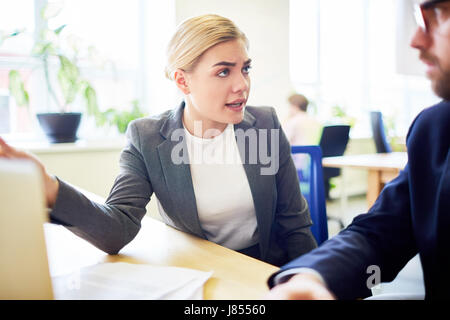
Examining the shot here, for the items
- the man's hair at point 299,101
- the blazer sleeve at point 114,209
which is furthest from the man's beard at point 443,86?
the man's hair at point 299,101

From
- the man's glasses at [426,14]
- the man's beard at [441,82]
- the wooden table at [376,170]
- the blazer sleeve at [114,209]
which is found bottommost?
the wooden table at [376,170]

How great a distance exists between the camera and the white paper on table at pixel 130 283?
0.69 meters

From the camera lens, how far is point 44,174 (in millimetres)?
833

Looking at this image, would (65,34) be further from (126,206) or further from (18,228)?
(18,228)

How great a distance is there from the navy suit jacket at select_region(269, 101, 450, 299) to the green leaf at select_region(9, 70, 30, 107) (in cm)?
259

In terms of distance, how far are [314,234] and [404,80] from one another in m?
5.63

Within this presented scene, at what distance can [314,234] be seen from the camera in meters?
1.44

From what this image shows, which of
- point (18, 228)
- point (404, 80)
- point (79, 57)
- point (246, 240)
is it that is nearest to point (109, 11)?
point (79, 57)

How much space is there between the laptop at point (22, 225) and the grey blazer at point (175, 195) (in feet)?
1.43

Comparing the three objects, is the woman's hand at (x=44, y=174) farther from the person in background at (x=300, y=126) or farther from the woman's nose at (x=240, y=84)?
the person in background at (x=300, y=126)

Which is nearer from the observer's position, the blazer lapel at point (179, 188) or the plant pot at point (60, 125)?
the blazer lapel at point (179, 188)

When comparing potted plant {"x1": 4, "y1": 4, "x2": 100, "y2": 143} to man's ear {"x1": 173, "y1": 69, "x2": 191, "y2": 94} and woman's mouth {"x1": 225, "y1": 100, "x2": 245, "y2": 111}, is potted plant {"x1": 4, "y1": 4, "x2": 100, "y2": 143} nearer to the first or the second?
man's ear {"x1": 173, "y1": 69, "x2": 191, "y2": 94}

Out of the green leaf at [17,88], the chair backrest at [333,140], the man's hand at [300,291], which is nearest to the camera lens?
the man's hand at [300,291]

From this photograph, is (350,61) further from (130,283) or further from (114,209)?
(130,283)
